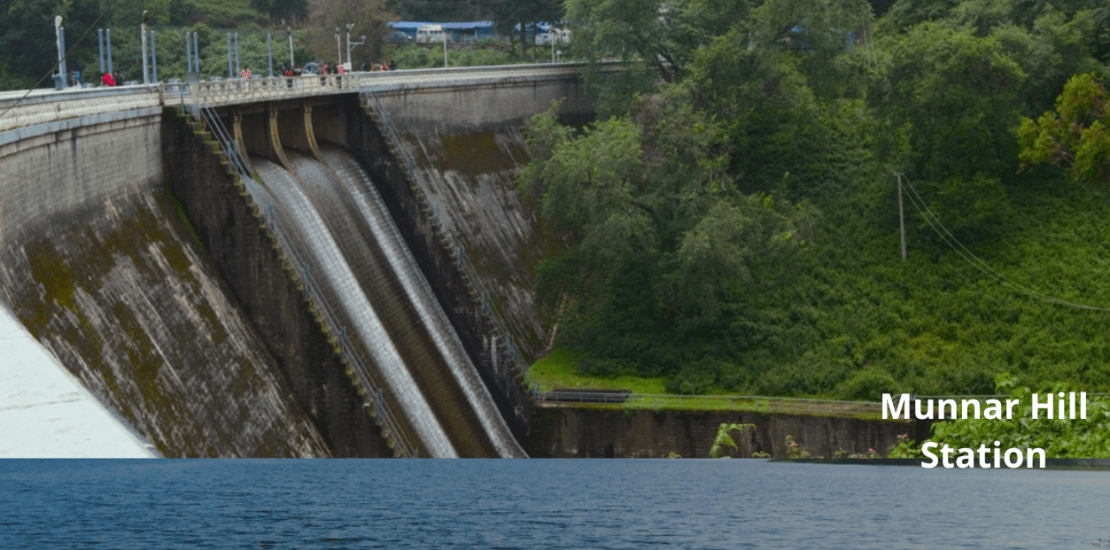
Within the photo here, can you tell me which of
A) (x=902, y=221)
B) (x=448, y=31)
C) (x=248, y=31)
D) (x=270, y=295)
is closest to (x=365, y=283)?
(x=270, y=295)

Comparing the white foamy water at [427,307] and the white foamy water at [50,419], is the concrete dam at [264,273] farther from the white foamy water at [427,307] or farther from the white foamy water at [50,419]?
the white foamy water at [50,419]

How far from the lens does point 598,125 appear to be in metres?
50.8

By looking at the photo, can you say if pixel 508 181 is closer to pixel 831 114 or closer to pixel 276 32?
pixel 831 114

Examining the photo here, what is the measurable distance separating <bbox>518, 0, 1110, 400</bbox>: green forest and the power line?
88mm

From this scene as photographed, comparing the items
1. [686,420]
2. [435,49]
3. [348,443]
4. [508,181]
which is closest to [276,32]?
[435,49]

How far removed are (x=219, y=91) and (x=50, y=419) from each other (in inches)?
1069

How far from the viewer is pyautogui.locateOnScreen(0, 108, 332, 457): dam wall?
25.9 metres

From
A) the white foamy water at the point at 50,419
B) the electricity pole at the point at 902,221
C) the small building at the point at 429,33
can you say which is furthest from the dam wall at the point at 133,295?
the small building at the point at 429,33

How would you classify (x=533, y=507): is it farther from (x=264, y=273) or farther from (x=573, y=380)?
(x=264, y=273)

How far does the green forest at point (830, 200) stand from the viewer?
46.9 metres

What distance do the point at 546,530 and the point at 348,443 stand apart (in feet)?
17.8

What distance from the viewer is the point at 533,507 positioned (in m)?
41.0

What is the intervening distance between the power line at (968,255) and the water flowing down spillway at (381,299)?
20223 mm

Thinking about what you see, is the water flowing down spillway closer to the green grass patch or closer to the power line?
the green grass patch
